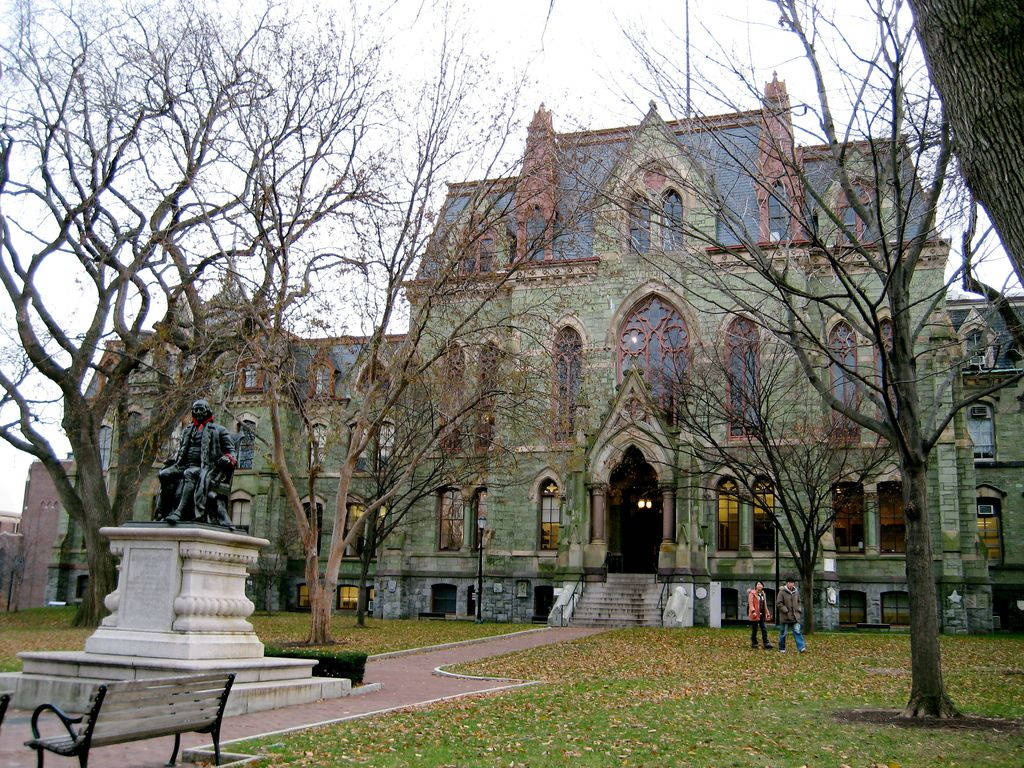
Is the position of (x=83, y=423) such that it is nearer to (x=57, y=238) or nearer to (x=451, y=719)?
(x=57, y=238)

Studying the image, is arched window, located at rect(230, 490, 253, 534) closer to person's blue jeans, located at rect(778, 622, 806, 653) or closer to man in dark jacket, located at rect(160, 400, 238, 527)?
person's blue jeans, located at rect(778, 622, 806, 653)

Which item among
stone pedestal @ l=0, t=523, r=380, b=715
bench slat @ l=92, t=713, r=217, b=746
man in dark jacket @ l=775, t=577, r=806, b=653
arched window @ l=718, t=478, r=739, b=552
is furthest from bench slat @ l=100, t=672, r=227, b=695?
arched window @ l=718, t=478, r=739, b=552

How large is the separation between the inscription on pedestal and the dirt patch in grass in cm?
855

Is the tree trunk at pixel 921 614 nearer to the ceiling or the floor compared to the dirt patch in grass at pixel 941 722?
nearer to the ceiling

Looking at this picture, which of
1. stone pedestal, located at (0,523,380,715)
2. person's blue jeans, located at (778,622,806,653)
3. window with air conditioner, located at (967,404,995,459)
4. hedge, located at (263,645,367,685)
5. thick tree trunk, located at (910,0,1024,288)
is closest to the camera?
thick tree trunk, located at (910,0,1024,288)

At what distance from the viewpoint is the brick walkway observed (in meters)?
8.85

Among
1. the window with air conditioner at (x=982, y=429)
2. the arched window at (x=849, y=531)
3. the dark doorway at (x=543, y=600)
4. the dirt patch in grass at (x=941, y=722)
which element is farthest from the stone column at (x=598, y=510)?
the dirt patch in grass at (x=941, y=722)

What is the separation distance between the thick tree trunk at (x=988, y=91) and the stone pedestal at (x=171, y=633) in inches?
390

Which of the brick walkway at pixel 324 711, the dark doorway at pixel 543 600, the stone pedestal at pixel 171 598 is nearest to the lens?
the brick walkway at pixel 324 711

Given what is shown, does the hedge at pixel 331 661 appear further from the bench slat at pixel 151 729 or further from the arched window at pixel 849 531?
the arched window at pixel 849 531


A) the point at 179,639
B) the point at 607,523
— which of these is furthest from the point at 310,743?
the point at 607,523

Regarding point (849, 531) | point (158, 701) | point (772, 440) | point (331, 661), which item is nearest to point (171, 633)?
point (331, 661)

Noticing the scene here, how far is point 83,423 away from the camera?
89.1ft

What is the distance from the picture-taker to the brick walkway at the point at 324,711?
8.85 meters
